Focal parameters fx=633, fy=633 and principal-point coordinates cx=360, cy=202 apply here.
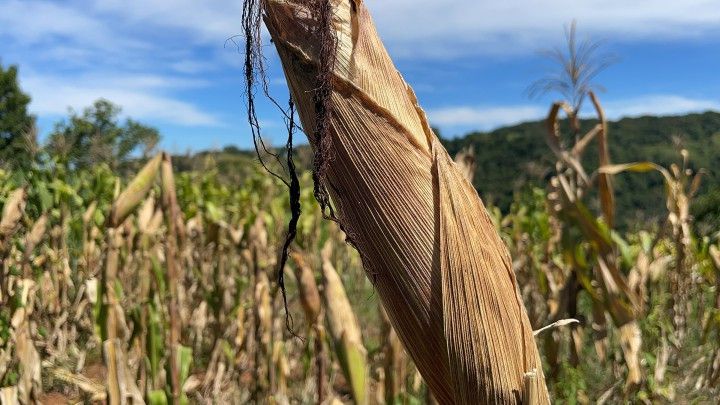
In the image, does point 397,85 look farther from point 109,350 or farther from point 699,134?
point 699,134

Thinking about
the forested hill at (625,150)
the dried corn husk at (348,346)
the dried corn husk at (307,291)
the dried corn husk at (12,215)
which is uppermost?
the forested hill at (625,150)

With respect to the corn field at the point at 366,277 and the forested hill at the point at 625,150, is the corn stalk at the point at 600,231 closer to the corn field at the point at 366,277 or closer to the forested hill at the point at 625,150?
the corn field at the point at 366,277

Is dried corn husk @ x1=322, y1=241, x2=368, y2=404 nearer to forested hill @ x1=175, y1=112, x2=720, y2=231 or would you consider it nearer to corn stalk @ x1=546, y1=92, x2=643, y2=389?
corn stalk @ x1=546, y1=92, x2=643, y2=389

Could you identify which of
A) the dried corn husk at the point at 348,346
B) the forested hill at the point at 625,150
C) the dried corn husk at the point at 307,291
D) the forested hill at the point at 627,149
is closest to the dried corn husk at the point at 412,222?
the dried corn husk at the point at 348,346

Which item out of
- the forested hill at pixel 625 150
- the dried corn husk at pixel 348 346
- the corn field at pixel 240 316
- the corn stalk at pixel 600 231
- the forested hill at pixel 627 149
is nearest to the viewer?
the dried corn husk at pixel 348 346

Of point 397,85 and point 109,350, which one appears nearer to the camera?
point 397,85

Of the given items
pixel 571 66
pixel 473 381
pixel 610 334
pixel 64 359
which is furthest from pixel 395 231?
pixel 610 334

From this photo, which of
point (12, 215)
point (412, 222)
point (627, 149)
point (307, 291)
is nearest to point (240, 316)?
point (12, 215)
